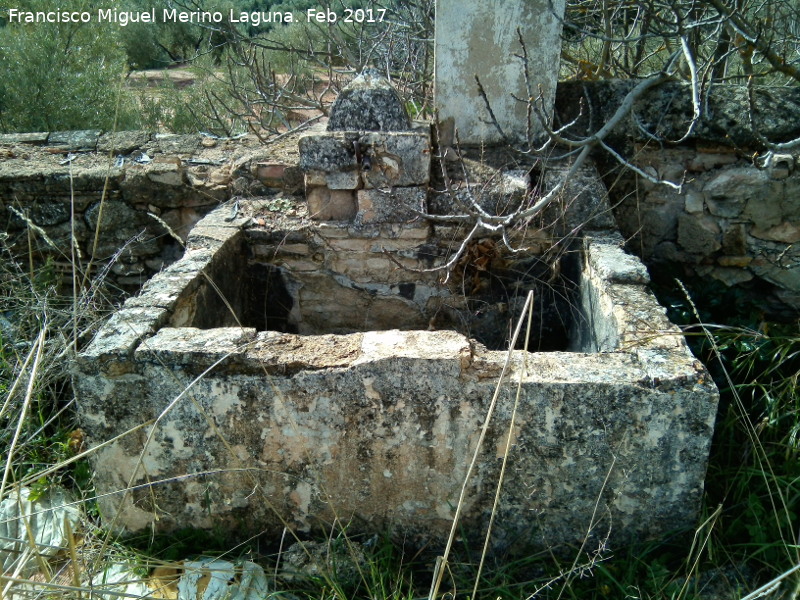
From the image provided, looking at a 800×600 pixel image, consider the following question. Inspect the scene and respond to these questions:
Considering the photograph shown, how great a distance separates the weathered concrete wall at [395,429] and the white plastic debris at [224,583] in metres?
0.16

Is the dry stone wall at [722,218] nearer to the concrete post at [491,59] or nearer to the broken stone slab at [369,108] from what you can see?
the concrete post at [491,59]

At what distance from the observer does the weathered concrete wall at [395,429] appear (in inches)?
80.7

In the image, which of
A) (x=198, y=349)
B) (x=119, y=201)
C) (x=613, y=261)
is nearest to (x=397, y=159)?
(x=613, y=261)

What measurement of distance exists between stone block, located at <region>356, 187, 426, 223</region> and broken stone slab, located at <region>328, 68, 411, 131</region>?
312 millimetres

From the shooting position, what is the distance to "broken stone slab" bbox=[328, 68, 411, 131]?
125 inches

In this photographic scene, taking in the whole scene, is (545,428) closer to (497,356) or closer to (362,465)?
(497,356)

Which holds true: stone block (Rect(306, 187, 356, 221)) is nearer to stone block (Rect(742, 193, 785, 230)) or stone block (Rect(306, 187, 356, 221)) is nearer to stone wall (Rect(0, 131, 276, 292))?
stone wall (Rect(0, 131, 276, 292))

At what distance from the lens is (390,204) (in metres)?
3.24

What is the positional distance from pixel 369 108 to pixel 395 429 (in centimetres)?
172

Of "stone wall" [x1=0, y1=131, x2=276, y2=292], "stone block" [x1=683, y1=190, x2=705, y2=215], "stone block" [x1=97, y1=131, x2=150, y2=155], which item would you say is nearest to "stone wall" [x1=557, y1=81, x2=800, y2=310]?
"stone block" [x1=683, y1=190, x2=705, y2=215]

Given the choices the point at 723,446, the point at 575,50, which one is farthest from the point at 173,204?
the point at 575,50

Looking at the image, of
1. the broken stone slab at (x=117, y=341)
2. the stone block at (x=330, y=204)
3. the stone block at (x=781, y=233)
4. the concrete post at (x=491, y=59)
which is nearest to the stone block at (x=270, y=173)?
A: the stone block at (x=330, y=204)

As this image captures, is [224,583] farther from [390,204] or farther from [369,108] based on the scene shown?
[369,108]

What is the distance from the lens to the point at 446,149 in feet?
11.5
